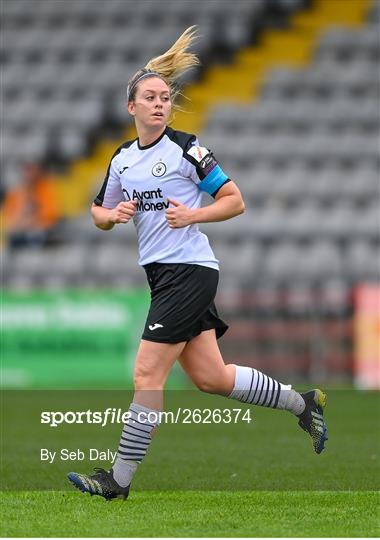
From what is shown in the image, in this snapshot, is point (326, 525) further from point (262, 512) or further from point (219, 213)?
point (219, 213)

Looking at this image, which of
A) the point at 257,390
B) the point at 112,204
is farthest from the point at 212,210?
the point at 257,390

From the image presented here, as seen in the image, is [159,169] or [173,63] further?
[173,63]

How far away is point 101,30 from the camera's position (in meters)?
21.9

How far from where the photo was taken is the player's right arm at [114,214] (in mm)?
5961

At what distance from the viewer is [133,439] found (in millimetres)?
5984

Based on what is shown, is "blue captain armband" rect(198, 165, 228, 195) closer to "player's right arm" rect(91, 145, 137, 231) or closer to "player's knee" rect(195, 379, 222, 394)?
"player's right arm" rect(91, 145, 137, 231)

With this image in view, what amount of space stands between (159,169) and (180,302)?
61 cm

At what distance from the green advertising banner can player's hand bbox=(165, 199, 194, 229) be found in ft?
30.0

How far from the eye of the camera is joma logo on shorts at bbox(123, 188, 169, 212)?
605 centimetres

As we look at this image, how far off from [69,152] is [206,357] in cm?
1402

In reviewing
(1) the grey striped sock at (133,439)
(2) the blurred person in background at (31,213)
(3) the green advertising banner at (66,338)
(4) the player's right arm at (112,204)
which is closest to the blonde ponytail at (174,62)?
(4) the player's right arm at (112,204)

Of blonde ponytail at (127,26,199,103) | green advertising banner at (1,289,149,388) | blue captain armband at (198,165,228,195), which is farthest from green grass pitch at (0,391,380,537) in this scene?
green advertising banner at (1,289,149,388)

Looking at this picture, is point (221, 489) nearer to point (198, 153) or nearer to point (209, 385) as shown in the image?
point (209, 385)

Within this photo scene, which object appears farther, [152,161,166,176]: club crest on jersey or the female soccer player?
[152,161,166,176]: club crest on jersey
